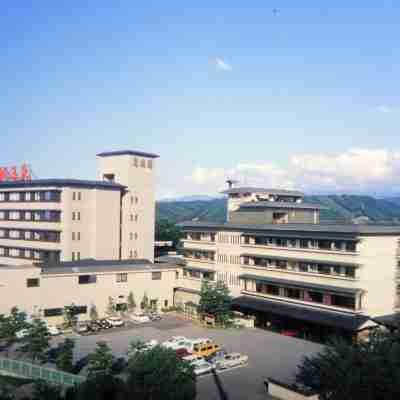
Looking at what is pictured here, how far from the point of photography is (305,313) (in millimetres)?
42844

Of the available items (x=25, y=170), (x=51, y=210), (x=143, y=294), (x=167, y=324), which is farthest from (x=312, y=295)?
(x=25, y=170)

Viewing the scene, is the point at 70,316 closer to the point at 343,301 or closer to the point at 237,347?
the point at 237,347

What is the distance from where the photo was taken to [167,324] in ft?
166

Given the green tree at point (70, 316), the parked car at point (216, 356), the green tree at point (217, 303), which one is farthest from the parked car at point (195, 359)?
the green tree at point (70, 316)

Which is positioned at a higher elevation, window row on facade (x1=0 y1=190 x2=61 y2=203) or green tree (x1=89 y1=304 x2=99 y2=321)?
window row on facade (x1=0 y1=190 x2=61 y2=203)

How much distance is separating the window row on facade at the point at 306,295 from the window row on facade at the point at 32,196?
25.5 m

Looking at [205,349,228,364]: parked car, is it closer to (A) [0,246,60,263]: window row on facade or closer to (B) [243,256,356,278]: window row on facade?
(B) [243,256,356,278]: window row on facade

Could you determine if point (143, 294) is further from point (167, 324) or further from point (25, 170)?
point (25, 170)

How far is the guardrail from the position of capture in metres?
30.8

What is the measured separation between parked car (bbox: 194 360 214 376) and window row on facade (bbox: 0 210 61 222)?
30.4 meters

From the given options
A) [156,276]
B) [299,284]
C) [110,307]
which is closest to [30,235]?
[110,307]

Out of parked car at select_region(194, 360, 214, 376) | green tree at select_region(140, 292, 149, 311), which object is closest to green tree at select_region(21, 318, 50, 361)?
parked car at select_region(194, 360, 214, 376)

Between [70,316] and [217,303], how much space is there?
14.4 m

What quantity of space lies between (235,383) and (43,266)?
2598 cm
